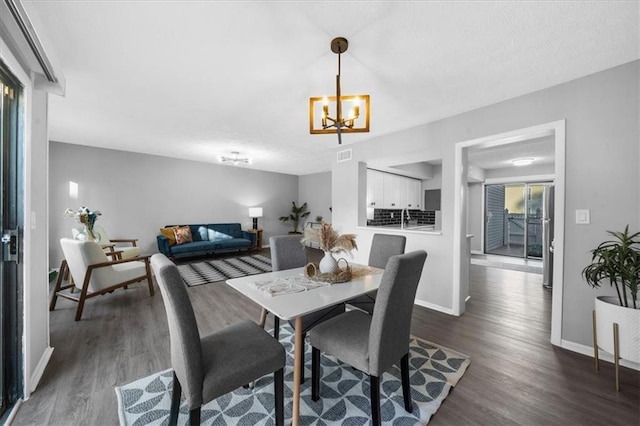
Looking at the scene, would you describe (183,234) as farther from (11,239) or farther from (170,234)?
(11,239)

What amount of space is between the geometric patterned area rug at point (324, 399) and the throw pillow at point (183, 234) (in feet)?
14.5

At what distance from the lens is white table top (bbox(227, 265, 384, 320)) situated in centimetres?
133

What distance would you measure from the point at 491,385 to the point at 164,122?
4.49 metres

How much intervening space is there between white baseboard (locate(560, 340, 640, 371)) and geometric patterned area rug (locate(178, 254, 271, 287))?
13.0 feet

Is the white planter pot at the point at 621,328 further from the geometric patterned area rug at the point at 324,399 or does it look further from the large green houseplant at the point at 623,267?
the geometric patterned area rug at the point at 324,399

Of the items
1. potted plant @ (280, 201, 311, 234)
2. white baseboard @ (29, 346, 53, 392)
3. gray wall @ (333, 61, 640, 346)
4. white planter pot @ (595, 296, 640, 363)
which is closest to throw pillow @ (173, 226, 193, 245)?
potted plant @ (280, 201, 311, 234)

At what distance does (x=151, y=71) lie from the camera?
7.08ft

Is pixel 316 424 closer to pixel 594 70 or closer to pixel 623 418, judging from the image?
pixel 623 418

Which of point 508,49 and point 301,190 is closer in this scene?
point 508,49

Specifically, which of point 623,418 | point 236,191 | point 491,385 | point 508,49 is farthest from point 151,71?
point 236,191

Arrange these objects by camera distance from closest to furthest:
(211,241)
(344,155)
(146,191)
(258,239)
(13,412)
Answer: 1. (13,412)
2. (344,155)
3. (146,191)
4. (211,241)
5. (258,239)

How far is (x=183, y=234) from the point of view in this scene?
5805 mm

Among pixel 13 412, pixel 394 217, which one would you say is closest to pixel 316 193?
pixel 394 217

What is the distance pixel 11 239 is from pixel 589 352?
432cm
